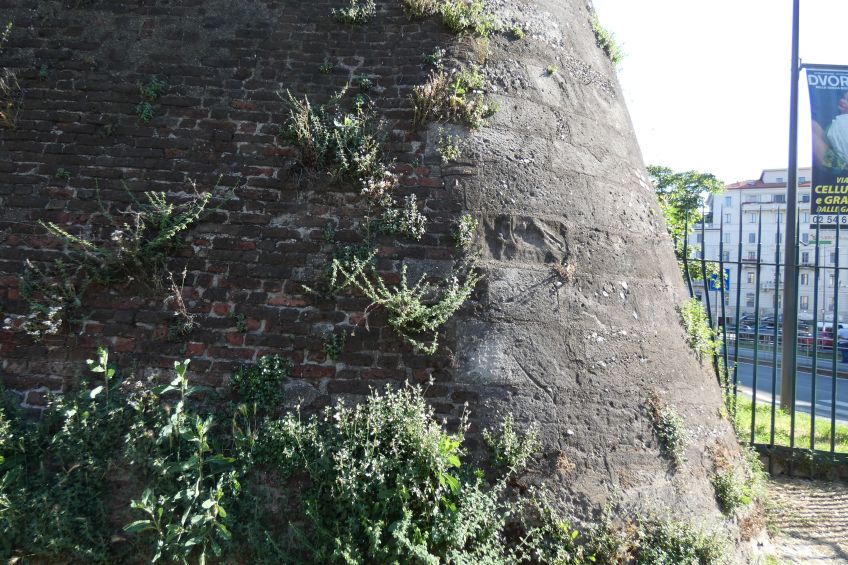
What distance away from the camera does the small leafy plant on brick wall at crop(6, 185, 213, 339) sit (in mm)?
3938

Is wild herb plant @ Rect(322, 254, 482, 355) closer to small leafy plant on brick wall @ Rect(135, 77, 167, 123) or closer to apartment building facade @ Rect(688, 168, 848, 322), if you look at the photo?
small leafy plant on brick wall @ Rect(135, 77, 167, 123)

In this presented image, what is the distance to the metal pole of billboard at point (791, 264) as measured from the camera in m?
6.96

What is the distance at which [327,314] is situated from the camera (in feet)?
13.1

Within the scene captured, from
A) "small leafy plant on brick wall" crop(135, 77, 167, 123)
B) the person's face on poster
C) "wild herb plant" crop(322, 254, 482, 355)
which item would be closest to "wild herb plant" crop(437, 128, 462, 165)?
"wild herb plant" crop(322, 254, 482, 355)

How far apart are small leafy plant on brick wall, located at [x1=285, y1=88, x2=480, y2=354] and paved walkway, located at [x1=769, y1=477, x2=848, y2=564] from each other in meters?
3.67

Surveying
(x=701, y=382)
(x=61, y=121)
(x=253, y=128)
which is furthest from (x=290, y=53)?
(x=701, y=382)

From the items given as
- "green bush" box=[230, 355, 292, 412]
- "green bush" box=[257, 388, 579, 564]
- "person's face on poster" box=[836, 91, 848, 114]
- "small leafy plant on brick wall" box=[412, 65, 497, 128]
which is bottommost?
"green bush" box=[257, 388, 579, 564]

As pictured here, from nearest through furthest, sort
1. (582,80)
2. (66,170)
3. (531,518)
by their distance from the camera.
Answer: (531,518) → (66,170) → (582,80)

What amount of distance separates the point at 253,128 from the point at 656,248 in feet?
12.4

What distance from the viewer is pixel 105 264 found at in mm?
4004

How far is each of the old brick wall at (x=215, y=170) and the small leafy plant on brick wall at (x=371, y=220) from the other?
0.11 m

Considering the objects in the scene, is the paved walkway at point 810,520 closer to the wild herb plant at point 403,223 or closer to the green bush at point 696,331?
the green bush at point 696,331

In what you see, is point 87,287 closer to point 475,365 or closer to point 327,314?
point 327,314

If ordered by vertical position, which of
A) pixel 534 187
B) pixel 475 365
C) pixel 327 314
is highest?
pixel 534 187
